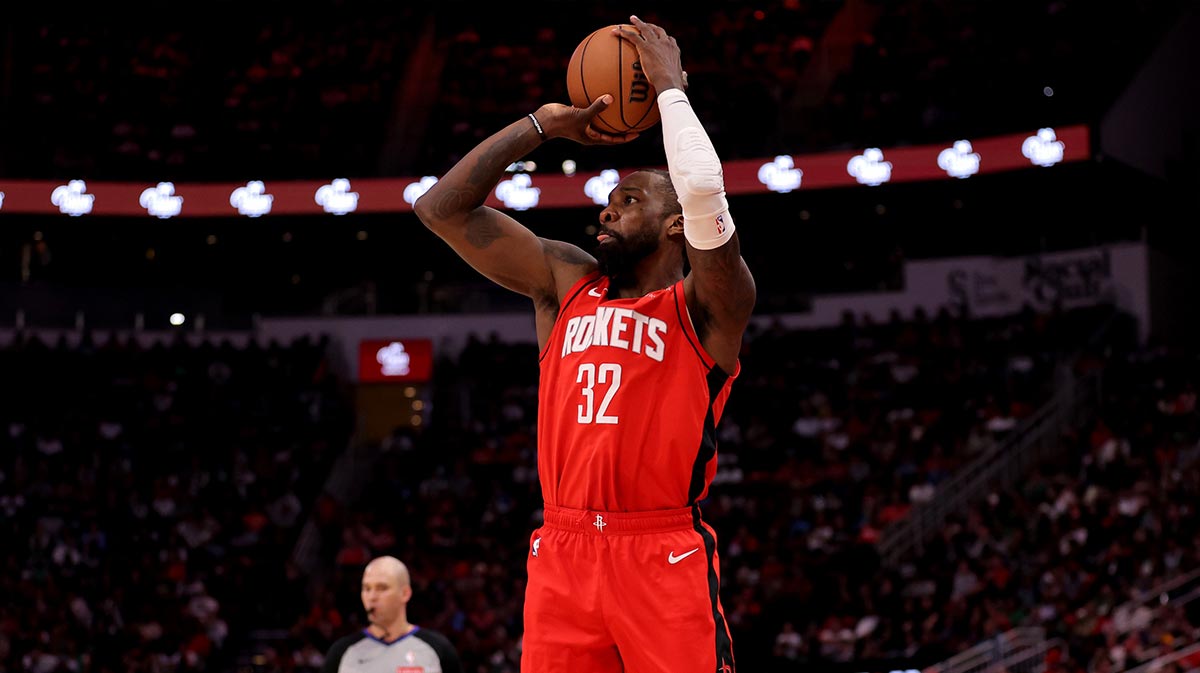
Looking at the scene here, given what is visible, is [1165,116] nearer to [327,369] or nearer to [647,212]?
[327,369]

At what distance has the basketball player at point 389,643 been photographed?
5953 mm

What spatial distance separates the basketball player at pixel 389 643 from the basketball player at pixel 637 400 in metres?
2.33

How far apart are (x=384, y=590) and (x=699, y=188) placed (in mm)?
3090

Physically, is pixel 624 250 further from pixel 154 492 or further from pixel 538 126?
pixel 154 492

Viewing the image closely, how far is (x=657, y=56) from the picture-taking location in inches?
150

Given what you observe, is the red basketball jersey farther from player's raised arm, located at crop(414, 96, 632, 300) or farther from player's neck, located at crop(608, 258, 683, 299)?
player's raised arm, located at crop(414, 96, 632, 300)

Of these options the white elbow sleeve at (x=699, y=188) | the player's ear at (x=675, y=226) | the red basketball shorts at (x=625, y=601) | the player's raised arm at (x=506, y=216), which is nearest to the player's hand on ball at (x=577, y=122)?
the player's raised arm at (x=506, y=216)

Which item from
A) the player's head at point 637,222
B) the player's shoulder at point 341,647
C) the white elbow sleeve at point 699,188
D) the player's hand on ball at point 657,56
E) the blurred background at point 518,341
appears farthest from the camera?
the blurred background at point 518,341

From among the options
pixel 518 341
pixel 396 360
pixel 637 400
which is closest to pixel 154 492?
pixel 396 360

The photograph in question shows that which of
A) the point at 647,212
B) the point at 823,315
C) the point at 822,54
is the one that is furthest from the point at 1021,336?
the point at 647,212

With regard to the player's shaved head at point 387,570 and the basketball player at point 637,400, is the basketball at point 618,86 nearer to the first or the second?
the basketball player at point 637,400

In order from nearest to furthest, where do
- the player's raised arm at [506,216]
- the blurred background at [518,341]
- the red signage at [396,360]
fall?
1. the player's raised arm at [506,216]
2. the blurred background at [518,341]
3. the red signage at [396,360]

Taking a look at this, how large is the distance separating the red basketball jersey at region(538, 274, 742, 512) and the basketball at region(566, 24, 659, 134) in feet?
1.66

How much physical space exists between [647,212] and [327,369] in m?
17.8
